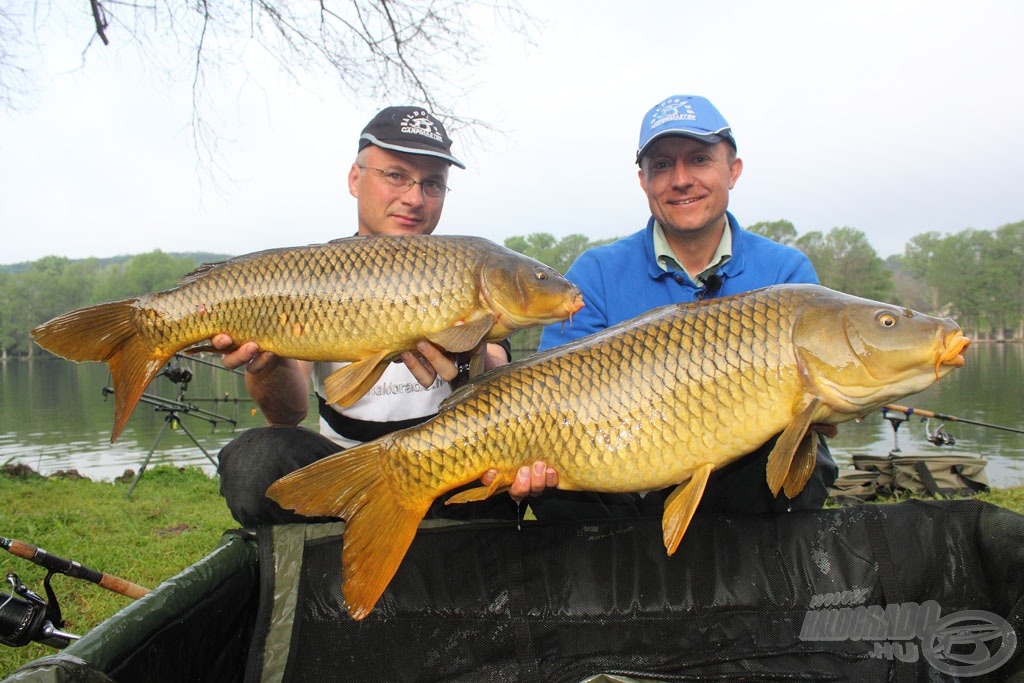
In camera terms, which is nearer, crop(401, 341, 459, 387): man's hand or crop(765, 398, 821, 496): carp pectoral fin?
crop(765, 398, 821, 496): carp pectoral fin

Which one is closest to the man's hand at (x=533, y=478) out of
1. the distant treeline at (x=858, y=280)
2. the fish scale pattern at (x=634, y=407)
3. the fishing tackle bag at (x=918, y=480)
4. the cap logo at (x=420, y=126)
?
the fish scale pattern at (x=634, y=407)

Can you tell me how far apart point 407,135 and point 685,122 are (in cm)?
84

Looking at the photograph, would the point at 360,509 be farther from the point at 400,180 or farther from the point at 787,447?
the point at 400,180

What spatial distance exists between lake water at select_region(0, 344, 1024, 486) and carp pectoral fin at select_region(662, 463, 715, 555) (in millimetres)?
4191

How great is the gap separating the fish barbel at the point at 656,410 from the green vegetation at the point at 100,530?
3.47 ft

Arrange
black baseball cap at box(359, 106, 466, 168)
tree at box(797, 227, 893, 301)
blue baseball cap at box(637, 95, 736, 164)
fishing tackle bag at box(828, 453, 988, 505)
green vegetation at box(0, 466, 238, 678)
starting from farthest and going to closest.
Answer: tree at box(797, 227, 893, 301) < fishing tackle bag at box(828, 453, 988, 505) < green vegetation at box(0, 466, 238, 678) < blue baseball cap at box(637, 95, 736, 164) < black baseball cap at box(359, 106, 466, 168)

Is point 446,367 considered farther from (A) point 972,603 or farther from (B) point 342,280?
(A) point 972,603

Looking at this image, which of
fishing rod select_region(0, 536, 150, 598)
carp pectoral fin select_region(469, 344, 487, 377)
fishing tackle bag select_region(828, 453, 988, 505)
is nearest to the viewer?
fishing rod select_region(0, 536, 150, 598)

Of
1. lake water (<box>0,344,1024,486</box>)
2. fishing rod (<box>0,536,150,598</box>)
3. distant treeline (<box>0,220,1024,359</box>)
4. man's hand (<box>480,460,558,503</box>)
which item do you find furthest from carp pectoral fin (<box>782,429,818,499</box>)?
distant treeline (<box>0,220,1024,359</box>)

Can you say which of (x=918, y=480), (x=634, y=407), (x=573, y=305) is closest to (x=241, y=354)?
(x=573, y=305)

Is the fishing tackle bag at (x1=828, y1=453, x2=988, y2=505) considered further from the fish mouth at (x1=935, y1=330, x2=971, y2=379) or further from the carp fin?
the carp fin

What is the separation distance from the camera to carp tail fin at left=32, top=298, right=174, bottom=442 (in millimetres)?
1323

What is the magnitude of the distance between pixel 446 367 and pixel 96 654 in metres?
0.75

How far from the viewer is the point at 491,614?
149 cm
